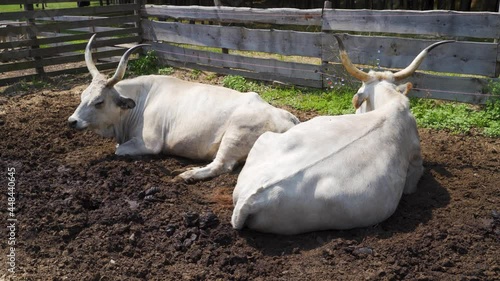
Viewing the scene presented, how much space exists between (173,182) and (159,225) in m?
1.05

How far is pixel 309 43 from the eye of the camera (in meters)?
9.33

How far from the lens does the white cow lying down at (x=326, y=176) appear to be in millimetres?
4348

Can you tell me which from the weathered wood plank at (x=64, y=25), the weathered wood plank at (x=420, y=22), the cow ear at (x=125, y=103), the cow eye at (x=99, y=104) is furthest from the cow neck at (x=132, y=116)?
the weathered wood plank at (x=64, y=25)

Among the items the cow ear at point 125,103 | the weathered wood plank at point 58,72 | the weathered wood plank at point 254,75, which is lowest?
the weathered wood plank at point 58,72

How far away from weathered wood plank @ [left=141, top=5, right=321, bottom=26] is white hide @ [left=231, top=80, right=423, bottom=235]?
4.62 meters

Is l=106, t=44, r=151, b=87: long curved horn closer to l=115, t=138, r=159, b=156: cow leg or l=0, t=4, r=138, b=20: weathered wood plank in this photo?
l=115, t=138, r=159, b=156: cow leg

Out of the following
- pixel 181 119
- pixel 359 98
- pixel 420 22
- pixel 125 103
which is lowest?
pixel 181 119

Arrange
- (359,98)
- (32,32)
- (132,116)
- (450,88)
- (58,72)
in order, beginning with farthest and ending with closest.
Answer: (58,72), (32,32), (450,88), (132,116), (359,98)

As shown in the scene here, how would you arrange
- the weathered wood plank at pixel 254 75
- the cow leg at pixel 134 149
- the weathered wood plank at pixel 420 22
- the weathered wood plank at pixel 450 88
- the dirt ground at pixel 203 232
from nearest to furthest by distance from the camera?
the dirt ground at pixel 203 232 → the cow leg at pixel 134 149 → the weathered wood plank at pixel 420 22 → the weathered wood plank at pixel 450 88 → the weathered wood plank at pixel 254 75

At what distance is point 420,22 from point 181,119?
4.00m

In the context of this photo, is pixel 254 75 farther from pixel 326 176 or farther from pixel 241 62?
pixel 326 176

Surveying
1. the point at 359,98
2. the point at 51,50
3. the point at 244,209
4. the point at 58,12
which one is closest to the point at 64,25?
the point at 58,12

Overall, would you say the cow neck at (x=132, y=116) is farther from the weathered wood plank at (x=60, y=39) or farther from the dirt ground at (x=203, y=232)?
the weathered wood plank at (x=60, y=39)

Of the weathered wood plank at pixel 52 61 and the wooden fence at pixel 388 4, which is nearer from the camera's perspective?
the weathered wood plank at pixel 52 61
